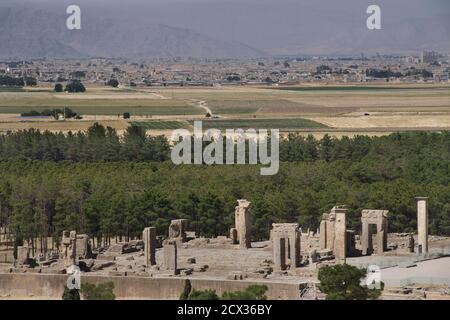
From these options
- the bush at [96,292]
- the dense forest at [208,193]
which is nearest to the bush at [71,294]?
the bush at [96,292]

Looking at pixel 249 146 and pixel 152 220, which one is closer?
pixel 152 220

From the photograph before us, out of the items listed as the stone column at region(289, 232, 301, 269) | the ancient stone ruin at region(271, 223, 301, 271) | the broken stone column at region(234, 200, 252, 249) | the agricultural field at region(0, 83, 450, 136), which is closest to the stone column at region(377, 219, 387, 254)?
the ancient stone ruin at region(271, 223, 301, 271)

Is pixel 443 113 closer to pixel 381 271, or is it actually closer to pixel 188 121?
pixel 188 121

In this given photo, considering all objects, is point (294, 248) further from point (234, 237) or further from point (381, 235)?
point (234, 237)

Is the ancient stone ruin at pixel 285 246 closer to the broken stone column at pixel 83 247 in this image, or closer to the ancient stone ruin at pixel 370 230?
the ancient stone ruin at pixel 370 230

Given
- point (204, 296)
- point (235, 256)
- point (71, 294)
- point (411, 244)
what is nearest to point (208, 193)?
point (235, 256)
